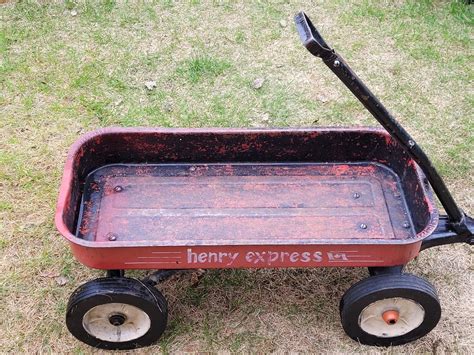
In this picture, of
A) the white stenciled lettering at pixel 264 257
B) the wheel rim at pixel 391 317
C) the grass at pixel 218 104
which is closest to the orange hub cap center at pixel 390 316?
the wheel rim at pixel 391 317

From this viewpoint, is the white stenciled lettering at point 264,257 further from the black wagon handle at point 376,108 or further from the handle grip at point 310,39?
the handle grip at point 310,39

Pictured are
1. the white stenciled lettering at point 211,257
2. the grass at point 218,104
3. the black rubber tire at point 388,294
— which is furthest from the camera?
the grass at point 218,104

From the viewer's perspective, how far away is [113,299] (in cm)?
270

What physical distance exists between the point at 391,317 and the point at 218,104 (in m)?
1.99

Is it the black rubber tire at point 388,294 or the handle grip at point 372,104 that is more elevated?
the handle grip at point 372,104

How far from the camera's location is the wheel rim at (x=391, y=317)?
2.80 meters

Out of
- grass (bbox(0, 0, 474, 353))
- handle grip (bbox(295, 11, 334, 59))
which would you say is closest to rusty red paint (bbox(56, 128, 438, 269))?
grass (bbox(0, 0, 474, 353))

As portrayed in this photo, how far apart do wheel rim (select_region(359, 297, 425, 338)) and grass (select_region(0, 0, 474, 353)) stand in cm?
14

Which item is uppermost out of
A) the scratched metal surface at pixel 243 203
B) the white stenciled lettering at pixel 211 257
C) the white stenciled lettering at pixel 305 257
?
the white stenciled lettering at pixel 305 257

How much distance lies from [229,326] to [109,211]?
81 centimetres

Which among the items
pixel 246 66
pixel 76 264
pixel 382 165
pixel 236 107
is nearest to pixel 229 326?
pixel 76 264

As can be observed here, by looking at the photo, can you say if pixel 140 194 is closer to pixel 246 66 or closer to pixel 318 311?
pixel 318 311

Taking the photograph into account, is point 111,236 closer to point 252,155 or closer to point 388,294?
point 252,155

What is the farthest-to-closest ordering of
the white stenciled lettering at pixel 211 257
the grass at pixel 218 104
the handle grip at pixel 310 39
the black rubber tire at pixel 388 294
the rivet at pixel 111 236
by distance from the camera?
the grass at pixel 218 104 < the rivet at pixel 111 236 < the black rubber tire at pixel 388 294 < the white stenciled lettering at pixel 211 257 < the handle grip at pixel 310 39
